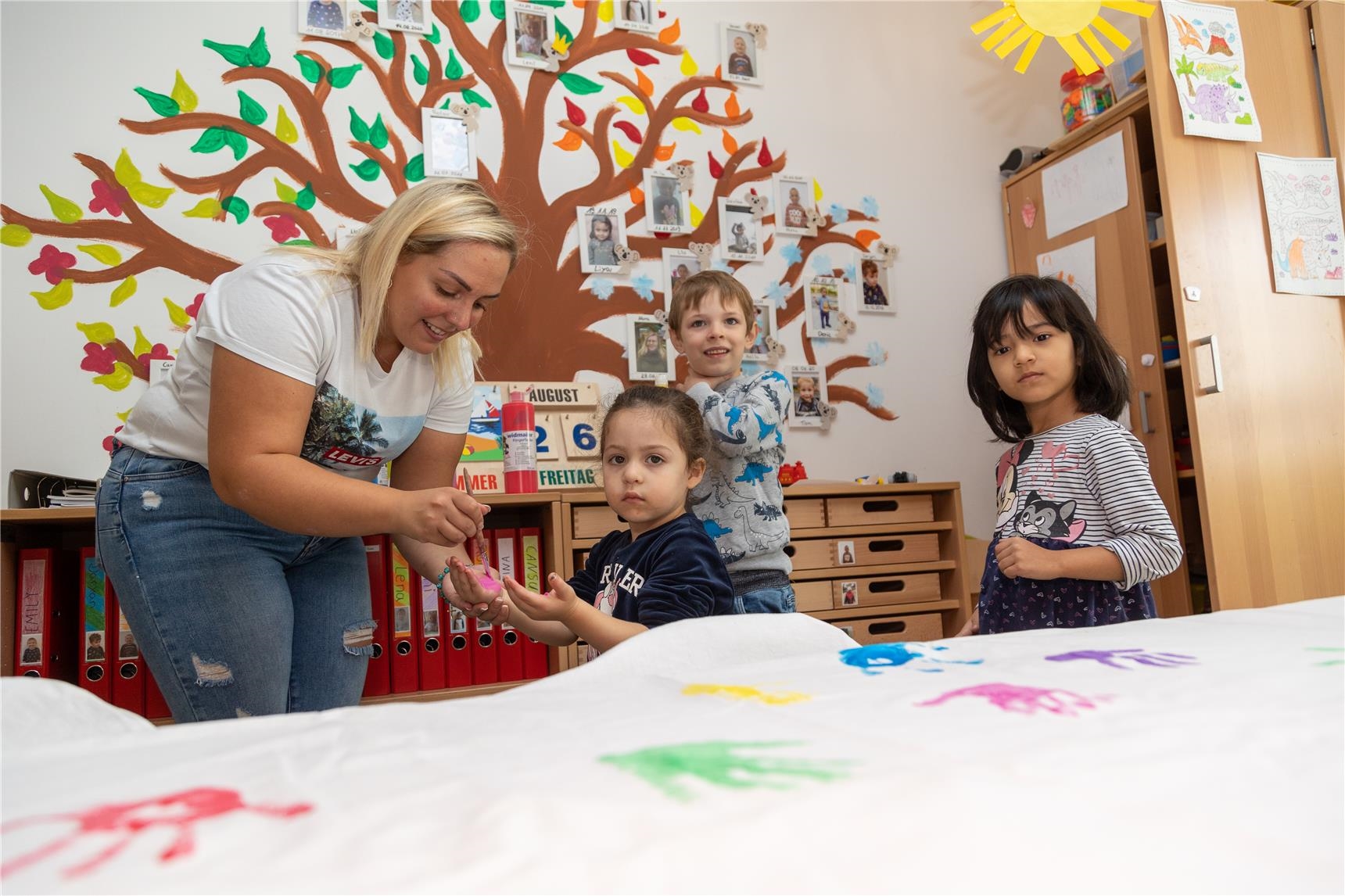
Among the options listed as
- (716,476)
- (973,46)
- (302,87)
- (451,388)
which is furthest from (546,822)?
(973,46)

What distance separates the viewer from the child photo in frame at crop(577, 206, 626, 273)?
2662 mm

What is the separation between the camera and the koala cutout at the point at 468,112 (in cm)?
257

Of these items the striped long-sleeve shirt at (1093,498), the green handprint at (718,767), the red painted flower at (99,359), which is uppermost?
the red painted flower at (99,359)

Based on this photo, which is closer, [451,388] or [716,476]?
[451,388]

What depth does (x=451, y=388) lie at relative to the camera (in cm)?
142

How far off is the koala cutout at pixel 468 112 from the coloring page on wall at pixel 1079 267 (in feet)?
5.56

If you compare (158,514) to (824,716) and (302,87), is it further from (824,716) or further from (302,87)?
(302,87)

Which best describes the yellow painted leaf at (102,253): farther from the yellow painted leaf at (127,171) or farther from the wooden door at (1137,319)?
the wooden door at (1137,319)

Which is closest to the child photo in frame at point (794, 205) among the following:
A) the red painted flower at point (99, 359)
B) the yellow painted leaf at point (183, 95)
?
the yellow painted leaf at point (183, 95)

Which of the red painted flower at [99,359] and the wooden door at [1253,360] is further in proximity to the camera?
the wooden door at [1253,360]

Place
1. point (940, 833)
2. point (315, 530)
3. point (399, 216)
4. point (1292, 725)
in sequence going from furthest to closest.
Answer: point (399, 216) < point (315, 530) < point (1292, 725) < point (940, 833)

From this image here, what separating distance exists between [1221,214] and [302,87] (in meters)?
2.48

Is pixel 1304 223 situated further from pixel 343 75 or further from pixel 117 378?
pixel 117 378

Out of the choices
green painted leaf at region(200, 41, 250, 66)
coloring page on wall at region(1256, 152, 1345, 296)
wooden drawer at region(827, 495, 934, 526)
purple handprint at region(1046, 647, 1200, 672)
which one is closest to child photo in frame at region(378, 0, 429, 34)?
green painted leaf at region(200, 41, 250, 66)
